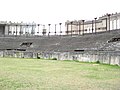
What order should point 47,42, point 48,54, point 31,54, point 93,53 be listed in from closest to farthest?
1. point 93,53
2. point 48,54
3. point 31,54
4. point 47,42

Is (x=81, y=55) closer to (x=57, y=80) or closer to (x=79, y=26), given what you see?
(x=57, y=80)

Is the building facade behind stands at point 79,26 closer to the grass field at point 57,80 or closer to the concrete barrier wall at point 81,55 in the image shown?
the concrete barrier wall at point 81,55

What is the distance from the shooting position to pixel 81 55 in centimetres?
3750

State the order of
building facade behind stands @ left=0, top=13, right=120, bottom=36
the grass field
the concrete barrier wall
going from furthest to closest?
building facade behind stands @ left=0, top=13, right=120, bottom=36 → the concrete barrier wall → the grass field

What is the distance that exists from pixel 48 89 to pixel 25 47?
49706 mm

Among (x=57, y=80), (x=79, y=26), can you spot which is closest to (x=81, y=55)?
(x=57, y=80)

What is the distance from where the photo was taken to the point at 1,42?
65750 millimetres

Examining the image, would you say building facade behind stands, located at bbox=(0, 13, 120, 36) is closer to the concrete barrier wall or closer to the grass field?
the concrete barrier wall

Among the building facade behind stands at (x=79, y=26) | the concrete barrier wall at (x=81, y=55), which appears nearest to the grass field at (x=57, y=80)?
the concrete barrier wall at (x=81, y=55)

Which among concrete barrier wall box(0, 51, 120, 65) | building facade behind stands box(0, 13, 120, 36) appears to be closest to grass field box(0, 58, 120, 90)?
concrete barrier wall box(0, 51, 120, 65)

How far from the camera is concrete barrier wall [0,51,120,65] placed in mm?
29222

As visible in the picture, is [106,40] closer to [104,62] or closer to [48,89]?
[104,62]

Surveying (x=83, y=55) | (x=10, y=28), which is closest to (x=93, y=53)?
(x=83, y=55)

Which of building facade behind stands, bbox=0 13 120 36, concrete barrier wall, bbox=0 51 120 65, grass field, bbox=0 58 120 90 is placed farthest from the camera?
building facade behind stands, bbox=0 13 120 36
